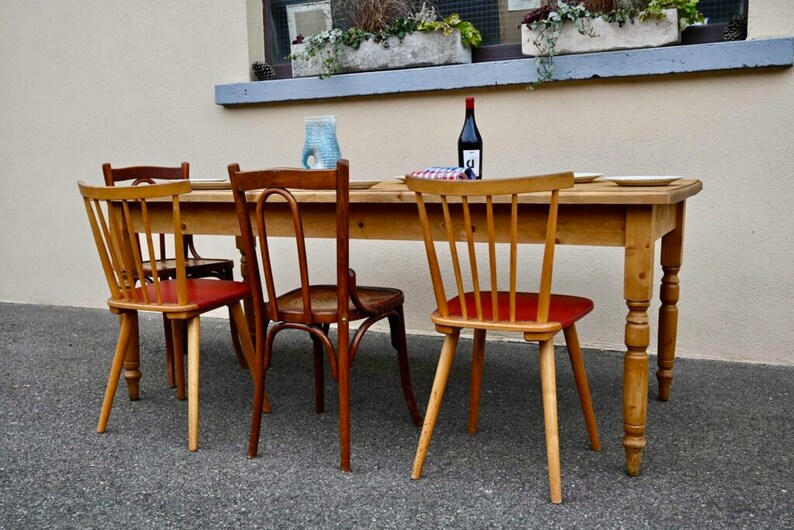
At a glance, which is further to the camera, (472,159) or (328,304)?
(472,159)

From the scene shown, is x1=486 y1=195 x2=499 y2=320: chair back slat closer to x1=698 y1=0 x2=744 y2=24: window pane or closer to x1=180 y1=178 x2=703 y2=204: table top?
x1=180 y1=178 x2=703 y2=204: table top

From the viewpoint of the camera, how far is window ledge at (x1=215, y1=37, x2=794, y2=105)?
3051 mm

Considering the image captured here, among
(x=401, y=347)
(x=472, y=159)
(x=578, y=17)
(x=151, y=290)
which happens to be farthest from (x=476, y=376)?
(x=578, y=17)

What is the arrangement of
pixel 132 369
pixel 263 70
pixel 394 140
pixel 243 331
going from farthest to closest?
1. pixel 263 70
2. pixel 394 140
3. pixel 132 369
4. pixel 243 331

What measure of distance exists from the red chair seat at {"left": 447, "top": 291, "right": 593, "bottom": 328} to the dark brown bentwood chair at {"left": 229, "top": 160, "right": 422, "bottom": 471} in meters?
0.26

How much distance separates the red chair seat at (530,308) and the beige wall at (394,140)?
1.17 metres

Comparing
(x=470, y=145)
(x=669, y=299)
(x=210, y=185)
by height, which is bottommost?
(x=669, y=299)

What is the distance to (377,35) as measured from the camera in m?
3.67

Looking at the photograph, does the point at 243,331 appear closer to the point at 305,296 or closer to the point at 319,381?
the point at 319,381

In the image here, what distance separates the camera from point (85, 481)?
7.28 ft

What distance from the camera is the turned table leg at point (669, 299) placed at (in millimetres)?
2611

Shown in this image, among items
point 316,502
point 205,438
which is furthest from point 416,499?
point 205,438

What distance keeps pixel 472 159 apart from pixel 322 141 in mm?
528

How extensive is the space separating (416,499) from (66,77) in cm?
345
